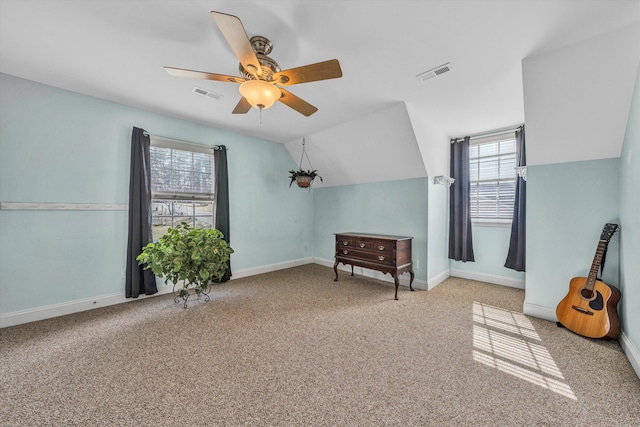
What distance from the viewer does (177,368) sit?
1.81 m

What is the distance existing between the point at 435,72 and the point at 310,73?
135cm

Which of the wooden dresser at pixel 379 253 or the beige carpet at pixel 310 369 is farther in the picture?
the wooden dresser at pixel 379 253

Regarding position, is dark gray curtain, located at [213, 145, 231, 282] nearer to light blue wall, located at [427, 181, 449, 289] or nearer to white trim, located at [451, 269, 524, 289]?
light blue wall, located at [427, 181, 449, 289]

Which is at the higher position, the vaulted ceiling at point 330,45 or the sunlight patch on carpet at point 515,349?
the vaulted ceiling at point 330,45

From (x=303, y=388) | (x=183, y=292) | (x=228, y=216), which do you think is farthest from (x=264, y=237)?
(x=303, y=388)

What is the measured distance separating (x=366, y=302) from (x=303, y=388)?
1658 millimetres

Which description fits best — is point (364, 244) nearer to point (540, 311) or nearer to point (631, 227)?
point (540, 311)

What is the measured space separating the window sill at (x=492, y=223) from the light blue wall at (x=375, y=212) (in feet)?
3.53

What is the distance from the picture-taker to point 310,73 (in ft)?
5.55

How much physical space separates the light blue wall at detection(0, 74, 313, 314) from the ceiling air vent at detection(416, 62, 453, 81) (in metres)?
3.20

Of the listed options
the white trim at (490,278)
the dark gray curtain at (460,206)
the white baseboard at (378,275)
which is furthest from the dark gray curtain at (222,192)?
the white trim at (490,278)

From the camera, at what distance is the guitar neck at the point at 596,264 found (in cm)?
219

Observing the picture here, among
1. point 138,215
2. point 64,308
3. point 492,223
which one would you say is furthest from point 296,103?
point 492,223

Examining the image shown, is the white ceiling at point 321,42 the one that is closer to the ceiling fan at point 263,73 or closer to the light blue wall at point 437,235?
the ceiling fan at point 263,73
